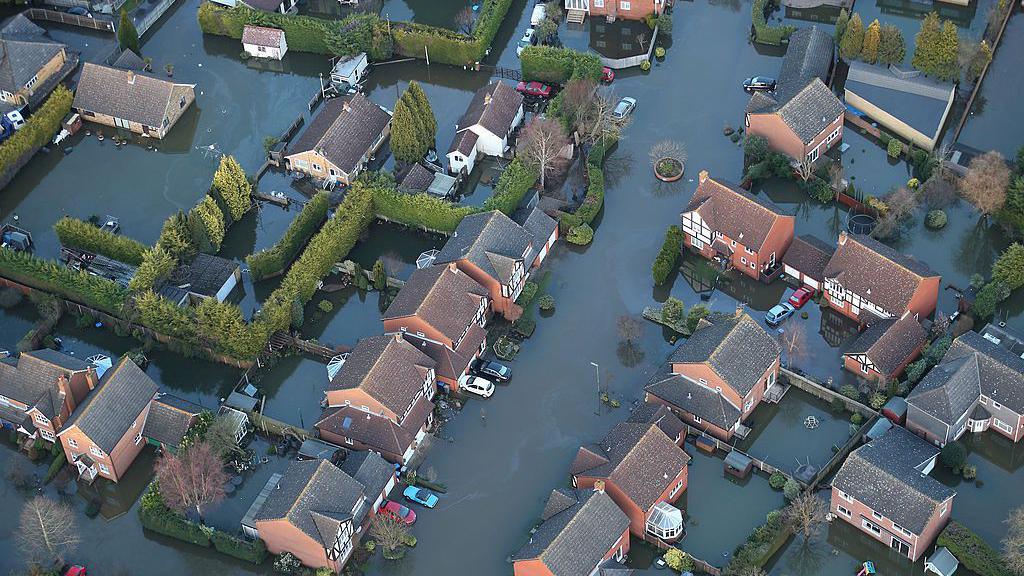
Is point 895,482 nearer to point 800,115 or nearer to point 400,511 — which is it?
point 400,511

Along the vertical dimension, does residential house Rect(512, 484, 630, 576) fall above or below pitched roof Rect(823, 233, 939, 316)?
below

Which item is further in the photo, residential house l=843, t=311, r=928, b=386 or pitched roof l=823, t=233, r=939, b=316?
pitched roof l=823, t=233, r=939, b=316

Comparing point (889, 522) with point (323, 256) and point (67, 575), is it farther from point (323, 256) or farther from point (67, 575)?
point (67, 575)

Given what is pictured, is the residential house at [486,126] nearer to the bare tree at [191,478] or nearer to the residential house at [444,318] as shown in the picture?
the residential house at [444,318]

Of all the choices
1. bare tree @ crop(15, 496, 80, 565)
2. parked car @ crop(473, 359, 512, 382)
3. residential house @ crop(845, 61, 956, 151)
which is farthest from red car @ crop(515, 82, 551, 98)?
bare tree @ crop(15, 496, 80, 565)

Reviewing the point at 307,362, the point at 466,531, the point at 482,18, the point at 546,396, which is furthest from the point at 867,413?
the point at 482,18

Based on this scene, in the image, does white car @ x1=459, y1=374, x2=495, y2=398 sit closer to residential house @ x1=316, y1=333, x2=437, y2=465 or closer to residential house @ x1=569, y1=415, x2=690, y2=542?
residential house @ x1=316, y1=333, x2=437, y2=465

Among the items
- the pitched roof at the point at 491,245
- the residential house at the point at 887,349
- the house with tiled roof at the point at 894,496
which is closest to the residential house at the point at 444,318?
the pitched roof at the point at 491,245

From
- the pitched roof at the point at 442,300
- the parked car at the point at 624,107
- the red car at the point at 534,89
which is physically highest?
the parked car at the point at 624,107
